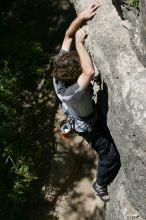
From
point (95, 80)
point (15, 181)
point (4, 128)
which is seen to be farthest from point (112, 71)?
point (15, 181)

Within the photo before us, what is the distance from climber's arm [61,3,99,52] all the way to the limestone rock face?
65 mm

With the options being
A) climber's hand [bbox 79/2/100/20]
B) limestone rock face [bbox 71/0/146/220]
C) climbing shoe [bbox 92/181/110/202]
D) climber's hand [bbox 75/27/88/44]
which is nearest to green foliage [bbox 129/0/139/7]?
limestone rock face [bbox 71/0/146/220]

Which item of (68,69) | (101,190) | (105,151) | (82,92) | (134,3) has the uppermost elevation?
(134,3)

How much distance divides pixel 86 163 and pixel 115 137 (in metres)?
2.99

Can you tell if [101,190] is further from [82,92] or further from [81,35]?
[81,35]

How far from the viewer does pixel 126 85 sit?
560 centimetres

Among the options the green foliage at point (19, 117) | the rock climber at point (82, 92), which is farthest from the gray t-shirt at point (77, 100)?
the green foliage at point (19, 117)

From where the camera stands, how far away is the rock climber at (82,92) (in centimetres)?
554

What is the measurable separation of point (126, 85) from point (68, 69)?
58cm

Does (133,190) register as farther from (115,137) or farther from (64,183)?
(64,183)

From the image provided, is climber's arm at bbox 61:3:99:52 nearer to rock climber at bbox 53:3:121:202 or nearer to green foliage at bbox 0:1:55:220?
rock climber at bbox 53:3:121:202

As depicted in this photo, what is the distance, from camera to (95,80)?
648cm

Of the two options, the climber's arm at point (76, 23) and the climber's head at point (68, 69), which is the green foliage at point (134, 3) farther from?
the climber's arm at point (76, 23)

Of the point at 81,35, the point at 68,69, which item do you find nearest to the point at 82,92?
the point at 68,69
